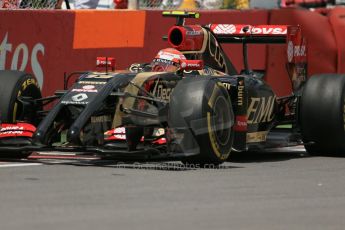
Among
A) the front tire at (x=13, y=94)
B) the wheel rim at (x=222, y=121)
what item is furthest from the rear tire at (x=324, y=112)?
the front tire at (x=13, y=94)

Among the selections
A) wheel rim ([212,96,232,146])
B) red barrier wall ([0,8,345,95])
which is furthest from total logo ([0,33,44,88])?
wheel rim ([212,96,232,146])

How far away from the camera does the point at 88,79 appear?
32.8 ft

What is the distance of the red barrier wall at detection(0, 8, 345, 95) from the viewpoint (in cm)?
1338

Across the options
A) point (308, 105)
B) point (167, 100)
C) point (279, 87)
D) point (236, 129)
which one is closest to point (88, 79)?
point (167, 100)

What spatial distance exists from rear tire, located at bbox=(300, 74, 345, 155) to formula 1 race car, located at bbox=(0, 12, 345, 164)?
0.03ft

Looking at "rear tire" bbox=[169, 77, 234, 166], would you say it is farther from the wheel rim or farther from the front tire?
the front tire

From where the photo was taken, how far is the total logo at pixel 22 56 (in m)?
13.2

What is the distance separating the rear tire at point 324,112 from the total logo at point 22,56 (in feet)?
12.5

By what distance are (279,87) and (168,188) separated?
7.22 metres

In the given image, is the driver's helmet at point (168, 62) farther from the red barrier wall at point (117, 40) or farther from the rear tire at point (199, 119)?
the red barrier wall at point (117, 40)

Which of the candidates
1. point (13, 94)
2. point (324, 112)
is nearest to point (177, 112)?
point (13, 94)

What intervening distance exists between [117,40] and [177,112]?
4871 mm

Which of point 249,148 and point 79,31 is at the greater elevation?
point 79,31

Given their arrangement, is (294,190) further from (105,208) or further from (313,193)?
(105,208)
